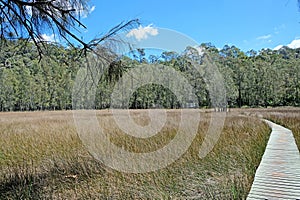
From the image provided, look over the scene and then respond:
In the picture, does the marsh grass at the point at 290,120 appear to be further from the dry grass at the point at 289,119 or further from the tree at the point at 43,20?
the tree at the point at 43,20

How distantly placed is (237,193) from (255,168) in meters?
1.28

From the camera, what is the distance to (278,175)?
3.82 meters

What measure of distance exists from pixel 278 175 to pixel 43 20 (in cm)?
341

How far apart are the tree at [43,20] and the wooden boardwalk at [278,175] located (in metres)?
2.29

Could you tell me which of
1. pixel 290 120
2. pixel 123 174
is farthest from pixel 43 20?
pixel 290 120

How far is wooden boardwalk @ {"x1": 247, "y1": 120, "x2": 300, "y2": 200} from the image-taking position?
10.2 feet

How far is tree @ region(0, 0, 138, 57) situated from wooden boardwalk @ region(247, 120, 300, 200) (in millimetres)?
2289

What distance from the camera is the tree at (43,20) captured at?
112 inches

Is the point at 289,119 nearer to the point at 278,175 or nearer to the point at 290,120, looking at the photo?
the point at 290,120

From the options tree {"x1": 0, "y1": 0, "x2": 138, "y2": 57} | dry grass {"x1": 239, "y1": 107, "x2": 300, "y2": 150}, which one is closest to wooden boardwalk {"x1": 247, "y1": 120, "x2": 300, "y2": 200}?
dry grass {"x1": 239, "y1": 107, "x2": 300, "y2": 150}

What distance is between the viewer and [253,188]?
3.34 m

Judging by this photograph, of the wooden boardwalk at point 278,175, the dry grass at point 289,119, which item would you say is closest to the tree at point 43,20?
the wooden boardwalk at point 278,175

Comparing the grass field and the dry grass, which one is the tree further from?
the dry grass

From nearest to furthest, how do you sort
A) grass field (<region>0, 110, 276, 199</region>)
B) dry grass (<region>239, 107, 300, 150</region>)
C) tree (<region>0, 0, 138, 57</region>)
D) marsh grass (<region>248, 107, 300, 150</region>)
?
tree (<region>0, 0, 138, 57</region>) → grass field (<region>0, 110, 276, 199</region>) → marsh grass (<region>248, 107, 300, 150</region>) → dry grass (<region>239, 107, 300, 150</region>)
